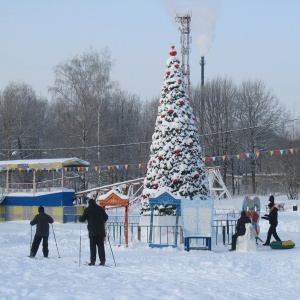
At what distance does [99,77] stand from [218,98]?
16.1 metres

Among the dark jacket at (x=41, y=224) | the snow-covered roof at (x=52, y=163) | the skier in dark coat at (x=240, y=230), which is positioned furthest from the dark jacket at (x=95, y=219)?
the snow-covered roof at (x=52, y=163)

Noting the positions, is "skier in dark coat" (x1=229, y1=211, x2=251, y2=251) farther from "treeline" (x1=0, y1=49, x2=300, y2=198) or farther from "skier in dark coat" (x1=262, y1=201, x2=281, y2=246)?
"treeline" (x1=0, y1=49, x2=300, y2=198)

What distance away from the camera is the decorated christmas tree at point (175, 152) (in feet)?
63.7

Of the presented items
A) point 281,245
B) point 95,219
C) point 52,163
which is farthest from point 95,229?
point 52,163

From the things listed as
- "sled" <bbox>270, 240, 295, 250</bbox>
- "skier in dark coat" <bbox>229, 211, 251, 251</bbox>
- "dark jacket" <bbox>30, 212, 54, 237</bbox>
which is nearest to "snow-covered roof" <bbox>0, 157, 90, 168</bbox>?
"skier in dark coat" <bbox>229, 211, 251, 251</bbox>

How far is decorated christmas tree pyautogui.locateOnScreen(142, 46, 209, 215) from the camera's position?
19.4 m

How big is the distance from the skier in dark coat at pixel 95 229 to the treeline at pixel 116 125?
31503 millimetres

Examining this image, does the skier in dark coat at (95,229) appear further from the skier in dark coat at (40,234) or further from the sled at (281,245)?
the sled at (281,245)

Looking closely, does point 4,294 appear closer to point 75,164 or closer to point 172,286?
point 172,286

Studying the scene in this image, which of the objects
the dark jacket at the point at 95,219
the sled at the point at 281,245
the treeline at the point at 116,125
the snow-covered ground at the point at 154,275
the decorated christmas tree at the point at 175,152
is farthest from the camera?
the treeline at the point at 116,125

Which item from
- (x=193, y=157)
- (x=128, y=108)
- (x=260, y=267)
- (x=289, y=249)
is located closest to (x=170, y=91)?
(x=193, y=157)

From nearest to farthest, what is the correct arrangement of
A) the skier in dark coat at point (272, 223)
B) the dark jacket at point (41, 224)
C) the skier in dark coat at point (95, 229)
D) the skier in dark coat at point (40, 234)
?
1. the skier in dark coat at point (95, 229)
2. the skier in dark coat at point (40, 234)
3. the dark jacket at point (41, 224)
4. the skier in dark coat at point (272, 223)

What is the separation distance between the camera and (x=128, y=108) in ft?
204

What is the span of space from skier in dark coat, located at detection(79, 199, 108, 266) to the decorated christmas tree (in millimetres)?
6065
